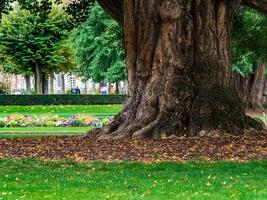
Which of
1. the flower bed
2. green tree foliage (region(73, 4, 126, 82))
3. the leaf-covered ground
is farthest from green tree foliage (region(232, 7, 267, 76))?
green tree foliage (region(73, 4, 126, 82))

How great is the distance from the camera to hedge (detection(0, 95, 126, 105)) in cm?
4184

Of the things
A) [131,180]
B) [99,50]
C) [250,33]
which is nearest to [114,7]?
[250,33]

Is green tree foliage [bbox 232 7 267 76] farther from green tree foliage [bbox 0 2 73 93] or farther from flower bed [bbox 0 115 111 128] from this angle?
green tree foliage [bbox 0 2 73 93]

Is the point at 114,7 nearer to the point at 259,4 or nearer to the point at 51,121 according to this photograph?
the point at 259,4

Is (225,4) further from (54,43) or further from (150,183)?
(54,43)

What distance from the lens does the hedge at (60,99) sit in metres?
41.8

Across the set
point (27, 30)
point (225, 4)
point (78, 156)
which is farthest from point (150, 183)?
point (27, 30)

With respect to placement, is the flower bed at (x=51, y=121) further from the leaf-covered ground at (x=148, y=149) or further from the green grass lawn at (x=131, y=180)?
the green grass lawn at (x=131, y=180)

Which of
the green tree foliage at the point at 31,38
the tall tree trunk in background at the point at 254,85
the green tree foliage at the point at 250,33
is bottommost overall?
the tall tree trunk in background at the point at 254,85

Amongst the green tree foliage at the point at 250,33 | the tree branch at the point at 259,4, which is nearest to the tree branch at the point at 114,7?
the tree branch at the point at 259,4

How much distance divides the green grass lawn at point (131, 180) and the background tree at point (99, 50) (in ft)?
106

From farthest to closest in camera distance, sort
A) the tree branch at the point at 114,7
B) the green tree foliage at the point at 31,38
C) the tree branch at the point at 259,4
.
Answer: the green tree foliage at the point at 31,38, the tree branch at the point at 114,7, the tree branch at the point at 259,4

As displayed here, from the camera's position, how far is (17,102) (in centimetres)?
4184

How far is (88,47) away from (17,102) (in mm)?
7199
